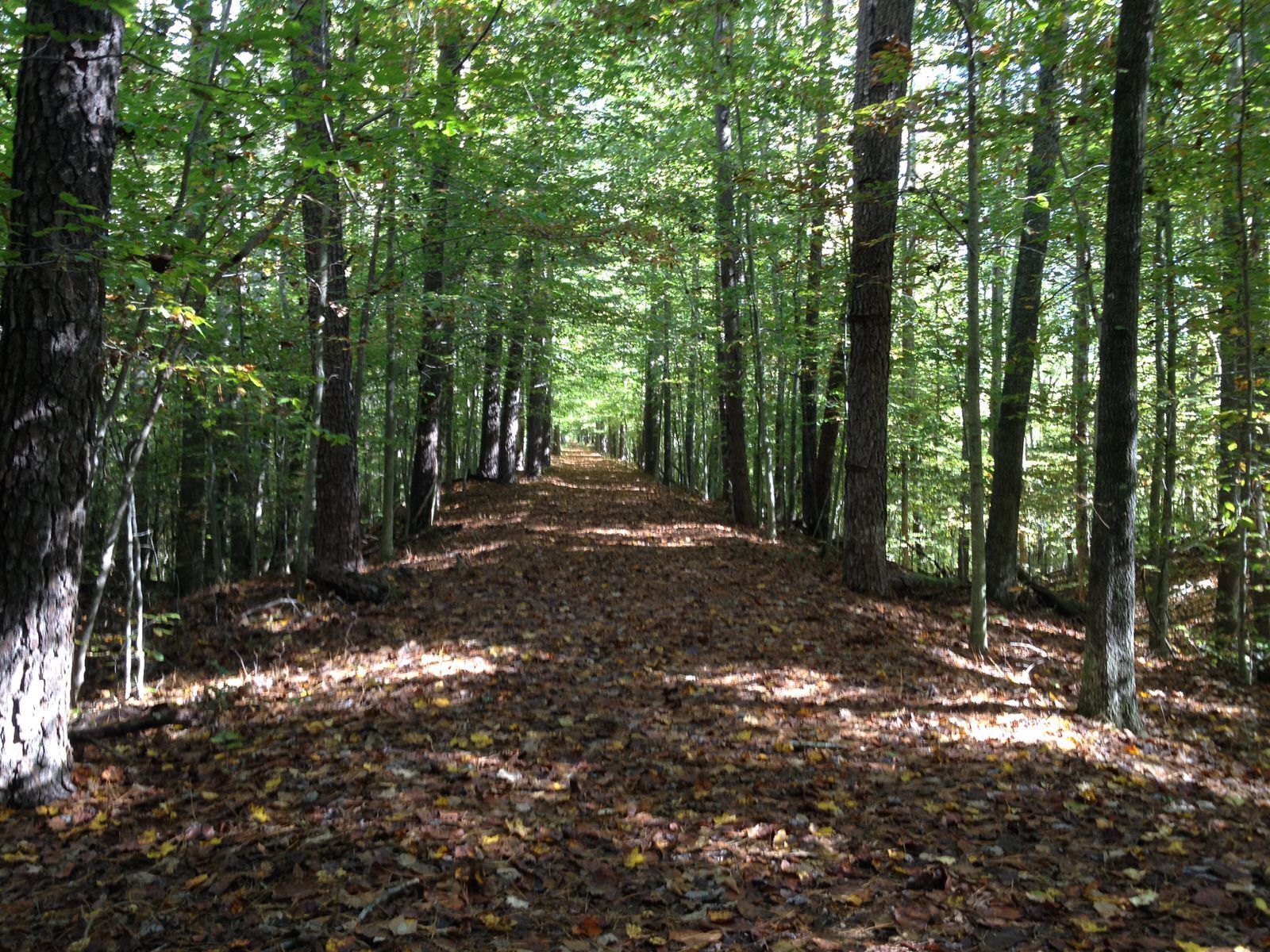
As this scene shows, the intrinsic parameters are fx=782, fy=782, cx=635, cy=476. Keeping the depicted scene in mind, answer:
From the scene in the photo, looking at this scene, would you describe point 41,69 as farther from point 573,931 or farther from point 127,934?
point 573,931

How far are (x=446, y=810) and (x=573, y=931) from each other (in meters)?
1.23

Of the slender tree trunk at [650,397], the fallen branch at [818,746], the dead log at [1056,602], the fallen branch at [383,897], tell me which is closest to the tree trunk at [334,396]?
the fallen branch at [818,746]

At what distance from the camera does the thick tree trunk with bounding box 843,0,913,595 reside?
29.3 ft

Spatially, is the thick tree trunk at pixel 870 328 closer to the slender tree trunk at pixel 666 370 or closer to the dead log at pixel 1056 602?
the dead log at pixel 1056 602

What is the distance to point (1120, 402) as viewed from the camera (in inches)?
228

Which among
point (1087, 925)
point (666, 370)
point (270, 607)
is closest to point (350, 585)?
point (270, 607)

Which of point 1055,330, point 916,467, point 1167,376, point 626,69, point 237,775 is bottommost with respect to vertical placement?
point 237,775

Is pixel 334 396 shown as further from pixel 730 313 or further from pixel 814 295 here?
pixel 730 313

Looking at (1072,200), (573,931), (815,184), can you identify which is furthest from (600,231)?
(573,931)

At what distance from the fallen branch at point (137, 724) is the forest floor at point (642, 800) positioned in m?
0.14

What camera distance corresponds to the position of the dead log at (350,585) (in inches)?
353

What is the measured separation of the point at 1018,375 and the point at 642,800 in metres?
7.99

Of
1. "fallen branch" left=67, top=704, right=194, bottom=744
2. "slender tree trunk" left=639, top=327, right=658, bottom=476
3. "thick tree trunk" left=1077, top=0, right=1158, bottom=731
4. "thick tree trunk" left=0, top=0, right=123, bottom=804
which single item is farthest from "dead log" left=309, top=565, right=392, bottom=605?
"slender tree trunk" left=639, top=327, right=658, bottom=476

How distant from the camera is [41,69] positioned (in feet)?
13.4
